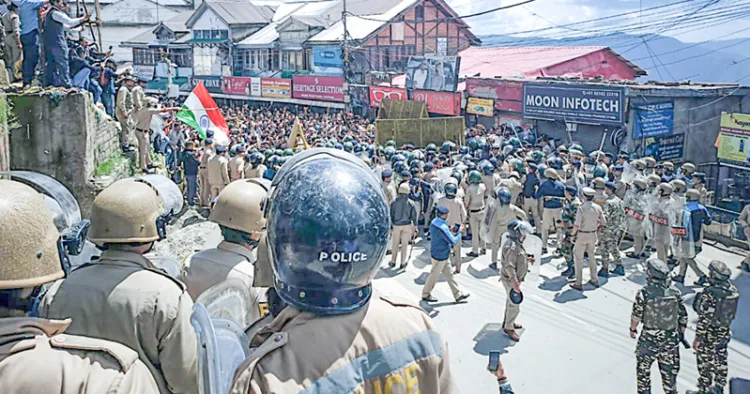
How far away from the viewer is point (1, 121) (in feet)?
25.5

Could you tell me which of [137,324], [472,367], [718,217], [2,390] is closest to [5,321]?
[2,390]

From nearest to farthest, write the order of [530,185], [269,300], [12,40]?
[269,300], [12,40], [530,185]

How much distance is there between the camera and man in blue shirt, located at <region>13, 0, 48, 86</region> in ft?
34.3

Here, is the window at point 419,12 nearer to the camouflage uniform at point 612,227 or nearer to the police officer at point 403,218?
the police officer at point 403,218

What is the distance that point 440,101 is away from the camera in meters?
25.0

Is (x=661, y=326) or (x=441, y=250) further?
(x=441, y=250)

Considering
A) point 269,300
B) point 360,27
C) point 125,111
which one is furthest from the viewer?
point 360,27

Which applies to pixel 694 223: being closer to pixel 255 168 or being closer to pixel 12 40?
pixel 255 168

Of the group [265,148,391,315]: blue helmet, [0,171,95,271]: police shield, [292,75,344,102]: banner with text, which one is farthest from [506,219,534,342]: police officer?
[292,75,344,102]: banner with text

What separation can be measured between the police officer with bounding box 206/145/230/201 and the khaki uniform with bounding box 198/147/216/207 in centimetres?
70

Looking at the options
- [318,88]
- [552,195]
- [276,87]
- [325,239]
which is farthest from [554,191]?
[276,87]

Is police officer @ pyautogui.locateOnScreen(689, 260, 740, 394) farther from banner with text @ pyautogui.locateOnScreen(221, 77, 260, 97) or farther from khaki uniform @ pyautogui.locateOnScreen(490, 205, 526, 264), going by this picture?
banner with text @ pyautogui.locateOnScreen(221, 77, 260, 97)

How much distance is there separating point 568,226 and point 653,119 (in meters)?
8.96

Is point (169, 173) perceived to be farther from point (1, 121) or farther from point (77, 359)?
point (77, 359)
